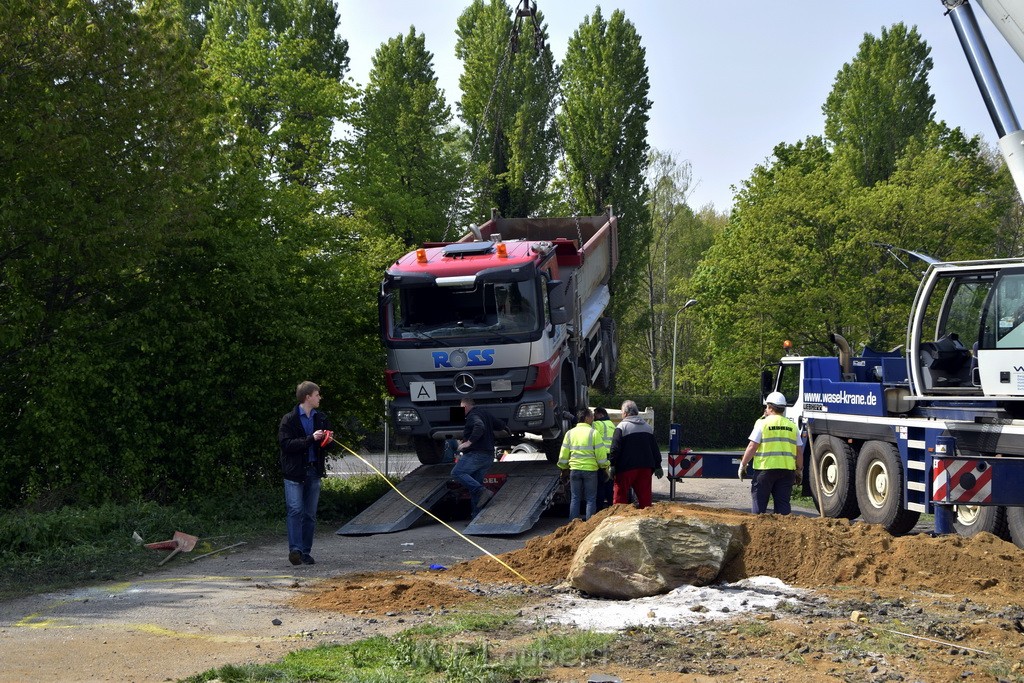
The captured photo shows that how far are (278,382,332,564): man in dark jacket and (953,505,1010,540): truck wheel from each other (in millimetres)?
6799

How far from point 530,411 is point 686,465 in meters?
4.07

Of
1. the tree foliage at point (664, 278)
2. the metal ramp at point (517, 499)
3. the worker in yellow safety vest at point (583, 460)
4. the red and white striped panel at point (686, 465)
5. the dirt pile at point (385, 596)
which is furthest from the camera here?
the tree foliage at point (664, 278)

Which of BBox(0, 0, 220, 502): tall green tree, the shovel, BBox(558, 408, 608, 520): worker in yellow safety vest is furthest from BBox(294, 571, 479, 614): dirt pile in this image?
BBox(0, 0, 220, 502): tall green tree

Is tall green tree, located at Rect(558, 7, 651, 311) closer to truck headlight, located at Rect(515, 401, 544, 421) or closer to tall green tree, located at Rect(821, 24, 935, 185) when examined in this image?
tall green tree, located at Rect(821, 24, 935, 185)

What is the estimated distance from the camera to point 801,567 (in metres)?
10.0

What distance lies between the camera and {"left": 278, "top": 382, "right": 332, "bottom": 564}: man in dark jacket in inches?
442

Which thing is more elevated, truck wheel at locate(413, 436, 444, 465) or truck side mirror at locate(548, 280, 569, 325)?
truck side mirror at locate(548, 280, 569, 325)

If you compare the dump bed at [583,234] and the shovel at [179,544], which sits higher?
the dump bed at [583,234]

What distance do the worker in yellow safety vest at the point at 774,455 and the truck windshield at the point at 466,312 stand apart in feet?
11.0

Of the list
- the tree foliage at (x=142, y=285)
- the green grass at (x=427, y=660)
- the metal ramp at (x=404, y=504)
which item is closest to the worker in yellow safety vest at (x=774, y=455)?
the metal ramp at (x=404, y=504)

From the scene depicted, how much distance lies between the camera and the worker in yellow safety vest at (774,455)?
12938 millimetres

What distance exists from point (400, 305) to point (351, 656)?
28.6ft

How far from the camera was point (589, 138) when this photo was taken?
139 feet

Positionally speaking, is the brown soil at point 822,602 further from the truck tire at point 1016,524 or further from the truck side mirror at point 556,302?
the truck side mirror at point 556,302
